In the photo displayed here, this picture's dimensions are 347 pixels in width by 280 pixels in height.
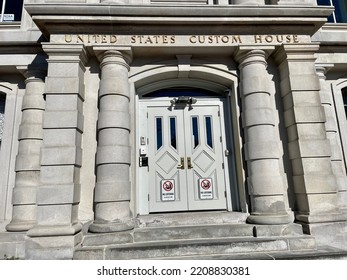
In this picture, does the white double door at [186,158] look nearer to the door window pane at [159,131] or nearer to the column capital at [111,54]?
the door window pane at [159,131]

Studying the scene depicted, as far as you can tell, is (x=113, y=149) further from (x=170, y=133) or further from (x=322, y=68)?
(x=322, y=68)

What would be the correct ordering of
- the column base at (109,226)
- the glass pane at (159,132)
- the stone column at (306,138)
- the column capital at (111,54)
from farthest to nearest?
the glass pane at (159,132) → the column capital at (111,54) → the stone column at (306,138) → the column base at (109,226)

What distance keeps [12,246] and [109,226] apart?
2.25 metres

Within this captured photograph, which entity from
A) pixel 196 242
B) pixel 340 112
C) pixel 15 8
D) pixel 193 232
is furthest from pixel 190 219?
pixel 15 8

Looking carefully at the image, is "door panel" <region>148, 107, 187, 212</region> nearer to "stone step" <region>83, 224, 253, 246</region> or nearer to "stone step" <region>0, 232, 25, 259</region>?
"stone step" <region>83, 224, 253, 246</region>

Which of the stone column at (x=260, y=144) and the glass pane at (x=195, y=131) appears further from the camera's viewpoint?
the glass pane at (x=195, y=131)

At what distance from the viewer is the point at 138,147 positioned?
584 centimetres

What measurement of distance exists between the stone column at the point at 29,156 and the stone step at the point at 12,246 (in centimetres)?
14

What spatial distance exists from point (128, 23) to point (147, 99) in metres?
1.76

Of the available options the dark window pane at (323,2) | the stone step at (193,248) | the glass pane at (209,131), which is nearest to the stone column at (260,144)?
the stone step at (193,248)

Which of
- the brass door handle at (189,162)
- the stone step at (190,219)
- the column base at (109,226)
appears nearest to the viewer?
the column base at (109,226)

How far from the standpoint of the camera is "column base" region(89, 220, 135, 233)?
15.2 feet

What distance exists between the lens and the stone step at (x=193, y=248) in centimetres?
432

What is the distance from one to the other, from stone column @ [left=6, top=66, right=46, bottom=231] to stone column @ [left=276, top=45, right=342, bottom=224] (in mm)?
5681
